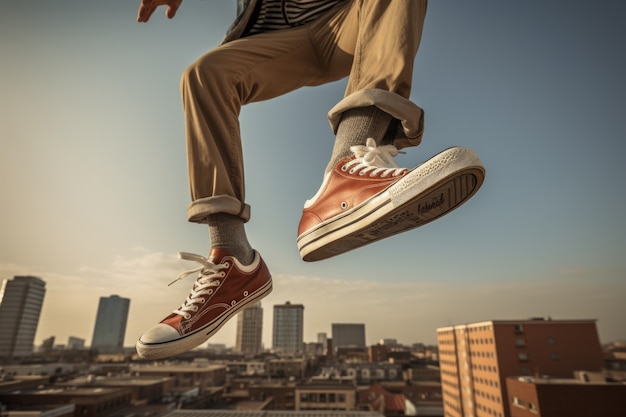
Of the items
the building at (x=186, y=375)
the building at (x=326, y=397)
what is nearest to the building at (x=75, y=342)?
the building at (x=186, y=375)

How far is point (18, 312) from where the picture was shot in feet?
134

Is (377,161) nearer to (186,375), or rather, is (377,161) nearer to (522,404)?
(522,404)

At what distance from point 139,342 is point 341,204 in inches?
32.2

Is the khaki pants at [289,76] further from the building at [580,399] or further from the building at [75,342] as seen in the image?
the building at [75,342]

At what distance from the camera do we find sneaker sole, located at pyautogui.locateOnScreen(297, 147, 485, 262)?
771 millimetres

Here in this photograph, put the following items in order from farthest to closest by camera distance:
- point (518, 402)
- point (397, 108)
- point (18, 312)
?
point (18, 312), point (518, 402), point (397, 108)

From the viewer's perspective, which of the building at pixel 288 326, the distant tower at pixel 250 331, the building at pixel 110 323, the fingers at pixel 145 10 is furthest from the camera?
the building at pixel 288 326

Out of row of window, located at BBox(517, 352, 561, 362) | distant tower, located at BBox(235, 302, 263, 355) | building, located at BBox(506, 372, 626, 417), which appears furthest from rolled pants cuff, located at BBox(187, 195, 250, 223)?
distant tower, located at BBox(235, 302, 263, 355)

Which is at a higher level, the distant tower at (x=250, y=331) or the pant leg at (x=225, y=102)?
the pant leg at (x=225, y=102)

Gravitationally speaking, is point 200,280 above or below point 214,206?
below

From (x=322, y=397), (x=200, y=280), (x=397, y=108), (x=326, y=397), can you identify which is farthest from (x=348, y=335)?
(x=397, y=108)

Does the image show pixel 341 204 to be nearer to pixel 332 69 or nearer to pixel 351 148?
pixel 351 148

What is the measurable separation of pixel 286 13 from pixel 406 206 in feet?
3.43

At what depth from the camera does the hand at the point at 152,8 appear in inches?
59.8
